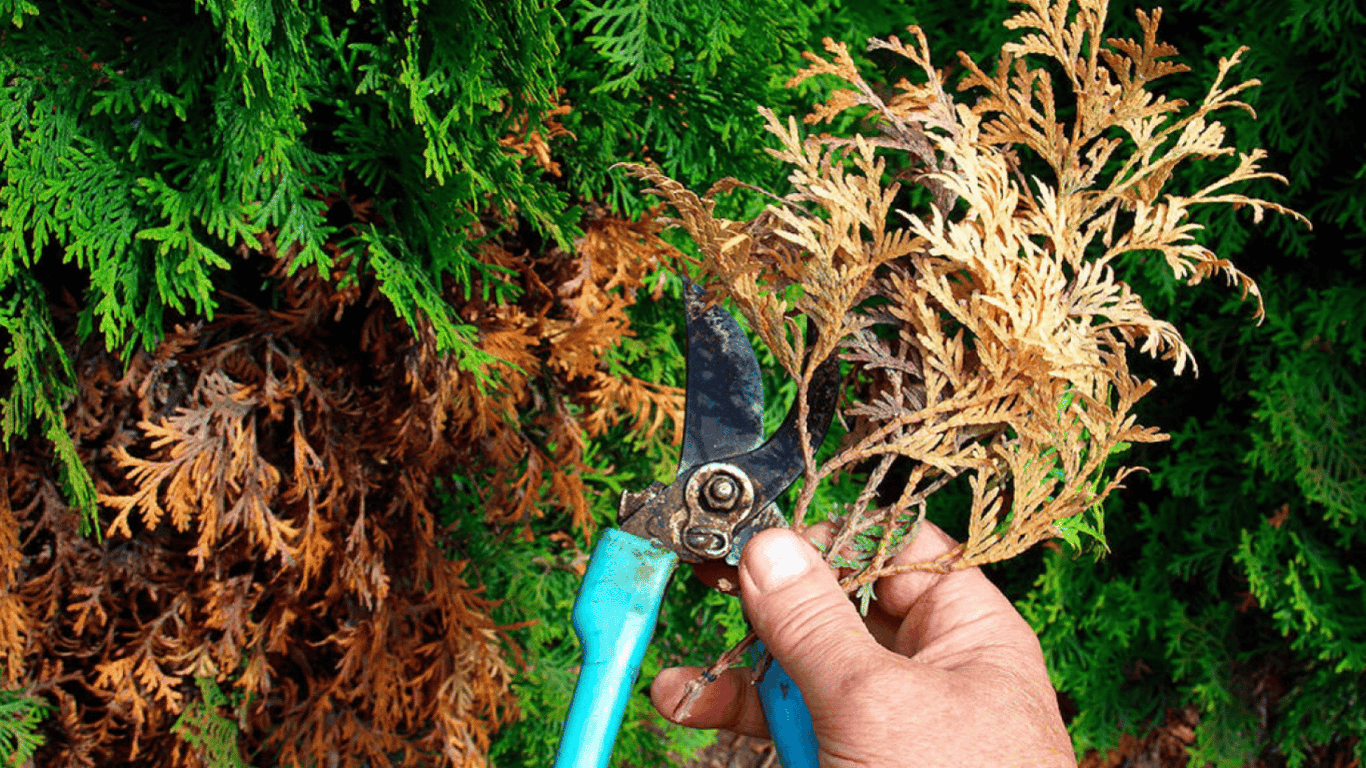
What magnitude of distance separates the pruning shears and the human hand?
108 mm

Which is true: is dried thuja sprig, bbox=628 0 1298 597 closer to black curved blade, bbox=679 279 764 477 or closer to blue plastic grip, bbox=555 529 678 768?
black curved blade, bbox=679 279 764 477

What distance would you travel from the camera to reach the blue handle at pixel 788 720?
1.64 m

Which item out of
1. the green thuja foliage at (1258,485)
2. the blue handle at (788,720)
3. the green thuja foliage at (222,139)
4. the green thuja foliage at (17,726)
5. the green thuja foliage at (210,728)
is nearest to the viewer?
the blue handle at (788,720)

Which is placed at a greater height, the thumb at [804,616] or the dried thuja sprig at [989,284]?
the dried thuja sprig at [989,284]

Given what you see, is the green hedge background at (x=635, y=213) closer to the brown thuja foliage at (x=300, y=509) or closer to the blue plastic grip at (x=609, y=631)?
the brown thuja foliage at (x=300, y=509)

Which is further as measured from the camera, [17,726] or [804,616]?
[17,726]

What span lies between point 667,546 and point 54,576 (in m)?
1.79

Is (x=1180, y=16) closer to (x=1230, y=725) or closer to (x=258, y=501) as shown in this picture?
(x=1230, y=725)

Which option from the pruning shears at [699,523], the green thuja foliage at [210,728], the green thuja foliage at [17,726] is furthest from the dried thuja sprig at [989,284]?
the green thuja foliage at [17,726]

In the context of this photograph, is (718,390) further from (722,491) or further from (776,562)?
(776,562)

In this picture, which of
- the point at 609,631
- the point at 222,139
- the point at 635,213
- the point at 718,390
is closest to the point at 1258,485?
the point at 635,213

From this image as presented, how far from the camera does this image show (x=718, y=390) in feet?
5.53

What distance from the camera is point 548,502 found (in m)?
2.85

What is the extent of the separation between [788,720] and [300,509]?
1462 millimetres
